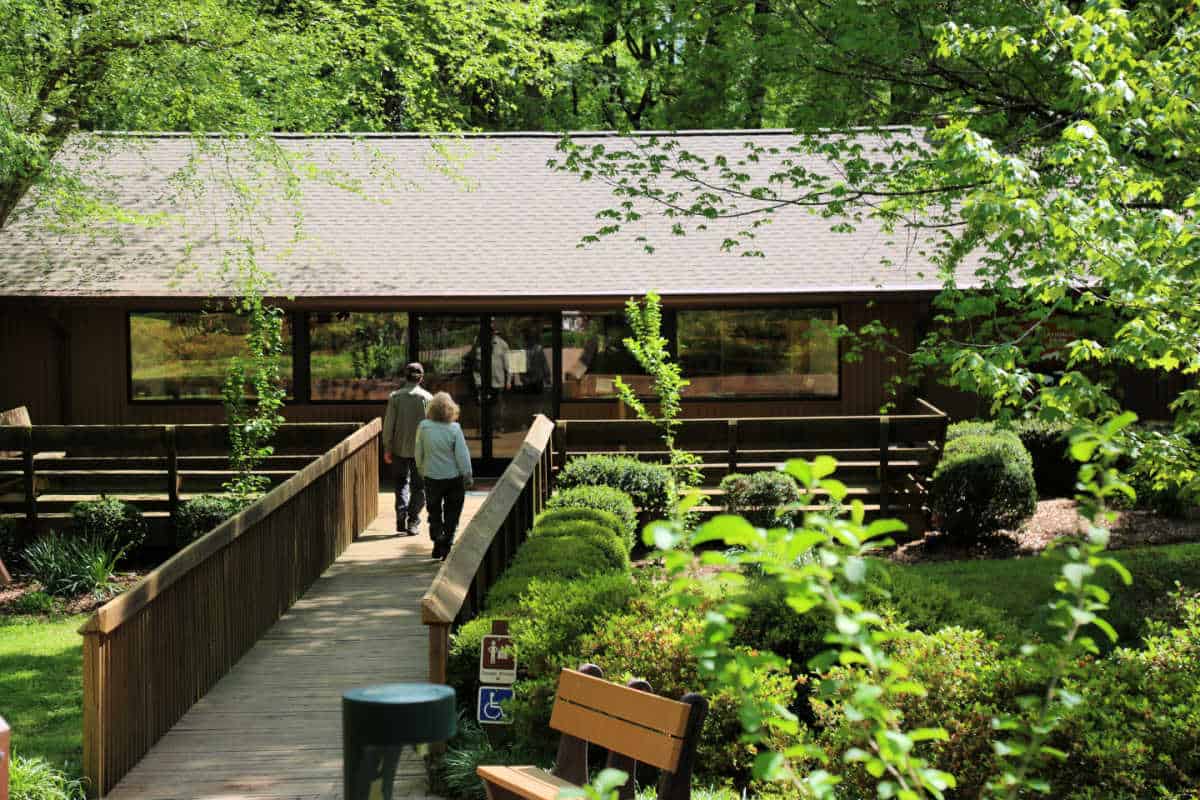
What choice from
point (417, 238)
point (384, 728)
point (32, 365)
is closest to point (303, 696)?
point (384, 728)

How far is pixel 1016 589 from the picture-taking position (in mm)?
12195

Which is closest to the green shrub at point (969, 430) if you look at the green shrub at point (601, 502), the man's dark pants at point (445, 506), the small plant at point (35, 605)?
the green shrub at point (601, 502)

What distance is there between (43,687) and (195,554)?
9.10ft

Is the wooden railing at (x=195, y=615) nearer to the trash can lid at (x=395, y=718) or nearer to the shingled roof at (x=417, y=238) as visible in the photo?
the trash can lid at (x=395, y=718)

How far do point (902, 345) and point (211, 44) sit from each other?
10.1m

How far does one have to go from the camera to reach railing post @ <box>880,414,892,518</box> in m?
15.3

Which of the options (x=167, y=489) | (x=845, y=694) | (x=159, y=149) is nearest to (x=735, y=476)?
(x=167, y=489)

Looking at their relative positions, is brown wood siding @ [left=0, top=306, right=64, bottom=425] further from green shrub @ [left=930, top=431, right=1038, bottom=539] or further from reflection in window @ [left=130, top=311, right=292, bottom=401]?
green shrub @ [left=930, top=431, right=1038, bottom=539]

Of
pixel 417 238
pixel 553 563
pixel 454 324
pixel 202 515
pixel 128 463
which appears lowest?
pixel 202 515

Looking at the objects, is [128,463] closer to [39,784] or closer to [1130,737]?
[39,784]

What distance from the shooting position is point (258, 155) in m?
16.3

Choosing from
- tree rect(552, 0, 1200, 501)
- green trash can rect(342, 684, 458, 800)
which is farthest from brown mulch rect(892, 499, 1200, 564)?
green trash can rect(342, 684, 458, 800)

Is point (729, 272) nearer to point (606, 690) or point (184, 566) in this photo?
point (184, 566)

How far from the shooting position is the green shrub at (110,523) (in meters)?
15.4
